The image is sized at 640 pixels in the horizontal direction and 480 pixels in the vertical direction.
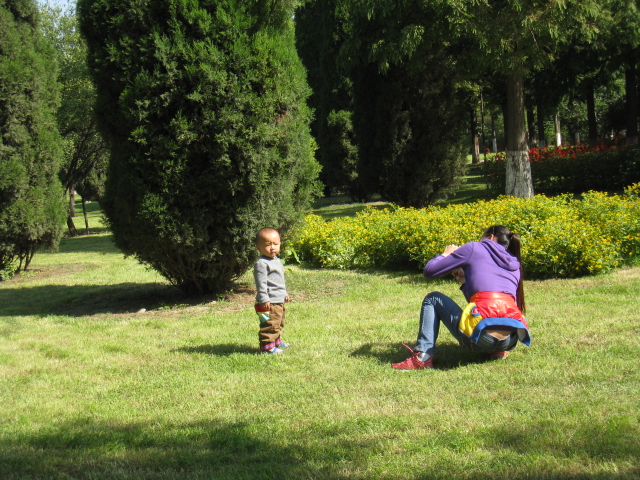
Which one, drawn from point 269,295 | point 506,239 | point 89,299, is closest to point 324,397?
point 269,295

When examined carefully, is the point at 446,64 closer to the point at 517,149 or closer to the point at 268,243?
the point at 517,149

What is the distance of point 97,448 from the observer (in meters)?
3.50

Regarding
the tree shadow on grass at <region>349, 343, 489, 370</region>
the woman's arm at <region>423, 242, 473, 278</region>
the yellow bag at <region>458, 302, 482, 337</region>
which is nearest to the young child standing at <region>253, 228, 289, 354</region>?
the tree shadow on grass at <region>349, 343, 489, 370</region>

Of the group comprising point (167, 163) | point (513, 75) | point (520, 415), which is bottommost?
point (520, 415)

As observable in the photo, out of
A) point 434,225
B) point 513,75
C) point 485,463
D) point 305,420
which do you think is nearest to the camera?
point 485,463

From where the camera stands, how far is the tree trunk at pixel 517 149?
14.5 meters

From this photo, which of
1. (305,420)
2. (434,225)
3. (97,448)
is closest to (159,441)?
(97,448)

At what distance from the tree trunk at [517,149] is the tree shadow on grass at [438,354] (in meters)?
10.2

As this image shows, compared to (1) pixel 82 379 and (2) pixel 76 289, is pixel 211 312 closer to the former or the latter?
(1) pixel 82 379

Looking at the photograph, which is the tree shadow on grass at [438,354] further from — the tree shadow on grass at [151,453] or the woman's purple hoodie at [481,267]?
the tree shadow on grass at [151,453]

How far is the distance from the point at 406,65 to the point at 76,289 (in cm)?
950

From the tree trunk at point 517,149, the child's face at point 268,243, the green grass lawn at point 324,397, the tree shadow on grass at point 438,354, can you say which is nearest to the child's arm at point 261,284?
the child's face at point 268,243

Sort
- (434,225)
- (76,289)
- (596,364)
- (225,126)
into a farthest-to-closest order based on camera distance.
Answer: (76,289) → (434,225) → (225,126) → (596,364)

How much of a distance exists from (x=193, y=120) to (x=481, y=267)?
404 centimetres
